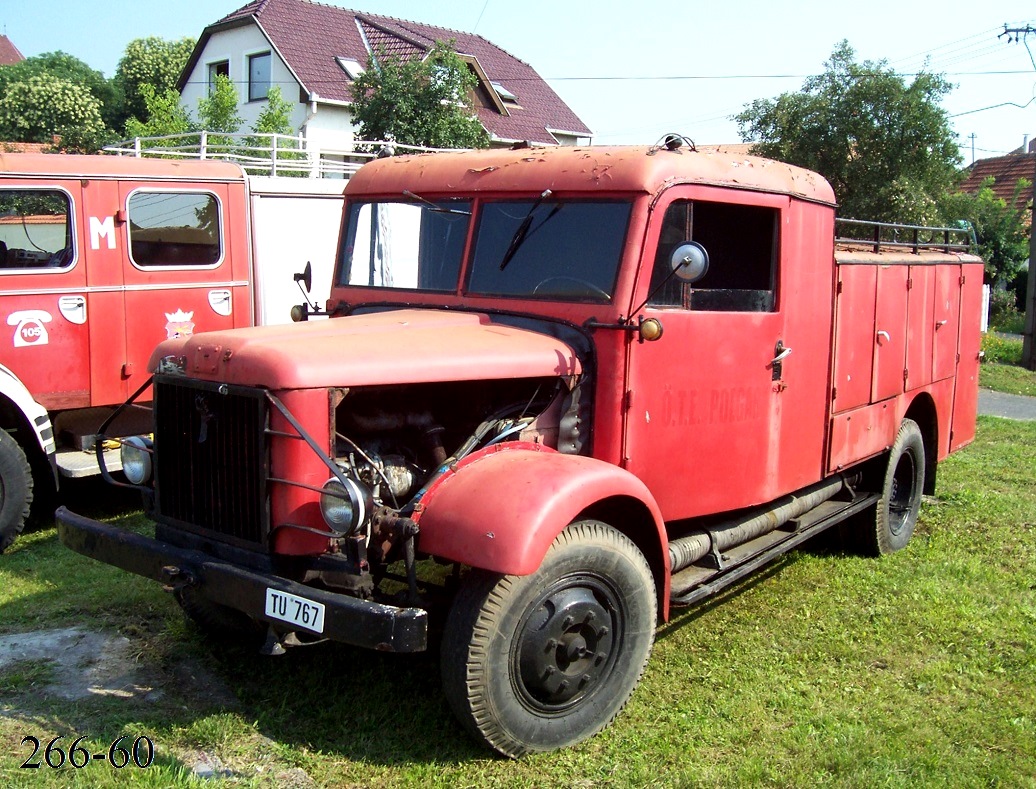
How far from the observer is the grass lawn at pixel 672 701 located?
3789mm

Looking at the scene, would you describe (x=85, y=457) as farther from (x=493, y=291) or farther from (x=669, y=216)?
(x=669, y=216)

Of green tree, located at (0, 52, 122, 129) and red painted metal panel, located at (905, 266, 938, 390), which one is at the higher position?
green tree, located at (0, 52, 122, 129)

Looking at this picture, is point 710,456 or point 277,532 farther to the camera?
point 710,456

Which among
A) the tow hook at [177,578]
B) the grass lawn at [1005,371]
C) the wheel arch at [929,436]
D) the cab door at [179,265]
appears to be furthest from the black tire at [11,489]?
the grass lawn at [1005,371]

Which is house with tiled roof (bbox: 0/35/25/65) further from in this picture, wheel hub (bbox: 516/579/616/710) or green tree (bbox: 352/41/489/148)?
wheel hub (bbox: 516/579/616/710)

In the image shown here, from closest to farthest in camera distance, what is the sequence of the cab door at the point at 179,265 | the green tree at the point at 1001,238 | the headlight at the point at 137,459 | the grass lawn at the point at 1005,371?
the headlight at the point at 137,459 → the cab door at the point at 179,265 → the grass lawn at the point at 1005,371 → the green tree at the point at 1001,238

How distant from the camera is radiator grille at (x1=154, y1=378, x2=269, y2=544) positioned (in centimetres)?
372

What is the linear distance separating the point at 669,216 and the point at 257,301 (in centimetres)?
513

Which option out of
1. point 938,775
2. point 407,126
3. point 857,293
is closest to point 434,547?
point 938,775

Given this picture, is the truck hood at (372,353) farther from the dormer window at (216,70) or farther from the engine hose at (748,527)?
the dormer window at (216,70)

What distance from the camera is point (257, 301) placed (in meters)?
8.69

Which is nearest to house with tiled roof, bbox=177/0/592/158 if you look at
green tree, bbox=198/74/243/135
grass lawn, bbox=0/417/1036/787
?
green tree, bbox=198/74/243/135

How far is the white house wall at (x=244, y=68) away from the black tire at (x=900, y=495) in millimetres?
23192

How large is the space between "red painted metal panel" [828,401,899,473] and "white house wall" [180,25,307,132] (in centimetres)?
2348
